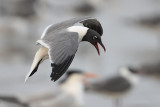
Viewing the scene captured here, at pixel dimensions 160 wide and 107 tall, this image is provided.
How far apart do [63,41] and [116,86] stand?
4739mm

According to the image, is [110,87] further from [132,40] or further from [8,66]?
[132,40]

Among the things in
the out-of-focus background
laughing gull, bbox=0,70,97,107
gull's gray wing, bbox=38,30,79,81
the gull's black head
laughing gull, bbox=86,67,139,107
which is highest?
gull's gray wing, bbox=38,30,79,81

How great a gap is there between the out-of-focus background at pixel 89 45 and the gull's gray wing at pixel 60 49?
12.7 feet

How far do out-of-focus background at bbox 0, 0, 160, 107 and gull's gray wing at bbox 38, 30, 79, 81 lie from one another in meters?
3.87

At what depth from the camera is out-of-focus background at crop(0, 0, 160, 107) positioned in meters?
9.67

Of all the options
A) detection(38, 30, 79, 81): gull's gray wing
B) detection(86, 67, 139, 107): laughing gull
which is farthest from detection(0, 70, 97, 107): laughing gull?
detection(38, 30, 79, 81): gull's gray wing

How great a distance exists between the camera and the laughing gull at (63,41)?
433cm

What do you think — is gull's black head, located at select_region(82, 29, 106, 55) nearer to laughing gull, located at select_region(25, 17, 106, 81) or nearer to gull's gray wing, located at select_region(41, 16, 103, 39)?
laughing gull, located at select_region(25, 17, 106, 81)

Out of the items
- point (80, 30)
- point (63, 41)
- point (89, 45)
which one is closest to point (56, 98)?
point (80, 30)

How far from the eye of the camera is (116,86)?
364 inches

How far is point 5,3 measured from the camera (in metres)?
14.6

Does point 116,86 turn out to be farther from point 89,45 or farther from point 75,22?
point 75,22

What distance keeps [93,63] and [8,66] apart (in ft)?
4.30

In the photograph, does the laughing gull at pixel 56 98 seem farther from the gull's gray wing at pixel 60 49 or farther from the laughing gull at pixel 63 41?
the gull's gray wing at pixel 60 49
